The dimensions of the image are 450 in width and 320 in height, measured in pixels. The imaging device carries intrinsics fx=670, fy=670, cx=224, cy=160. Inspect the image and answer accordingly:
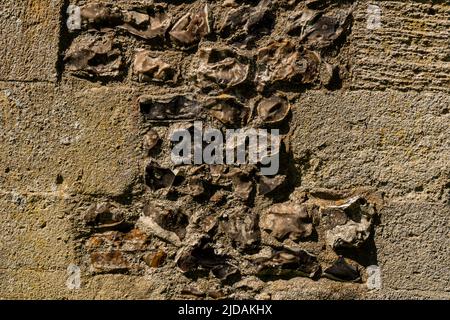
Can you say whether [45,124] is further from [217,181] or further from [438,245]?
[438,245]

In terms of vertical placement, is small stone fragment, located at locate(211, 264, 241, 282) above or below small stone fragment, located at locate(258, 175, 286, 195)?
below

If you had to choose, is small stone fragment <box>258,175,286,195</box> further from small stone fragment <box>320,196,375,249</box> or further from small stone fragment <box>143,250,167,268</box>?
small stone fragment <box>143,250,167,268</box>

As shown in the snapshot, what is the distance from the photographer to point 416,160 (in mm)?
2180

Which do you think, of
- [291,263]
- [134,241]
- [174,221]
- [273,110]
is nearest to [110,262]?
[134,241]

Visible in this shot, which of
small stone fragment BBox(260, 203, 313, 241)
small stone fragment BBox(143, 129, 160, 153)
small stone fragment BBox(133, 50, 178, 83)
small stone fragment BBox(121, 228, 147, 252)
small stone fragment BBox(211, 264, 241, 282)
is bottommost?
small stone fragment BBox(211, 264, 241, 282)

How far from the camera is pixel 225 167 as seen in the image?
2193 mm

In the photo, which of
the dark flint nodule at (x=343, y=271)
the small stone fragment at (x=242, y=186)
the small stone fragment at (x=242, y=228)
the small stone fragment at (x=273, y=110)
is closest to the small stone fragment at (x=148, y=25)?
the small stone fragment at (x=273, y=110)

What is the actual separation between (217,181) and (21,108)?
2.26 feet

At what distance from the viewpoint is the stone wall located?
7.16ft

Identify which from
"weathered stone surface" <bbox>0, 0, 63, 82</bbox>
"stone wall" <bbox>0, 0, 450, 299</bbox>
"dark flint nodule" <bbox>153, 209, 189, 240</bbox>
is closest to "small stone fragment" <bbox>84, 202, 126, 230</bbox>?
"stone wall" <bbox>0, 0, 450, 299</bbox>

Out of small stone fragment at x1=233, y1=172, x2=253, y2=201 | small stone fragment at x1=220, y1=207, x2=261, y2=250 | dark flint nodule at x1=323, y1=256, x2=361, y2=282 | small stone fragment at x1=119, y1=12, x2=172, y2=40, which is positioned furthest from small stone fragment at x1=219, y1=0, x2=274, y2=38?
dark flint nodule at x1=323, y1=256, x2=361, y2=282

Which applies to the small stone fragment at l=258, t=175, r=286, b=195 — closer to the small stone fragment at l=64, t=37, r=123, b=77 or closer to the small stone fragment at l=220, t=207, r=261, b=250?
the small stone fragment at l=220, t=207, r=261, b=250

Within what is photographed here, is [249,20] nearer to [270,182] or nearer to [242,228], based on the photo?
[270,182]

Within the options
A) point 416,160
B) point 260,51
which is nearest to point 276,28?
point 260,51
